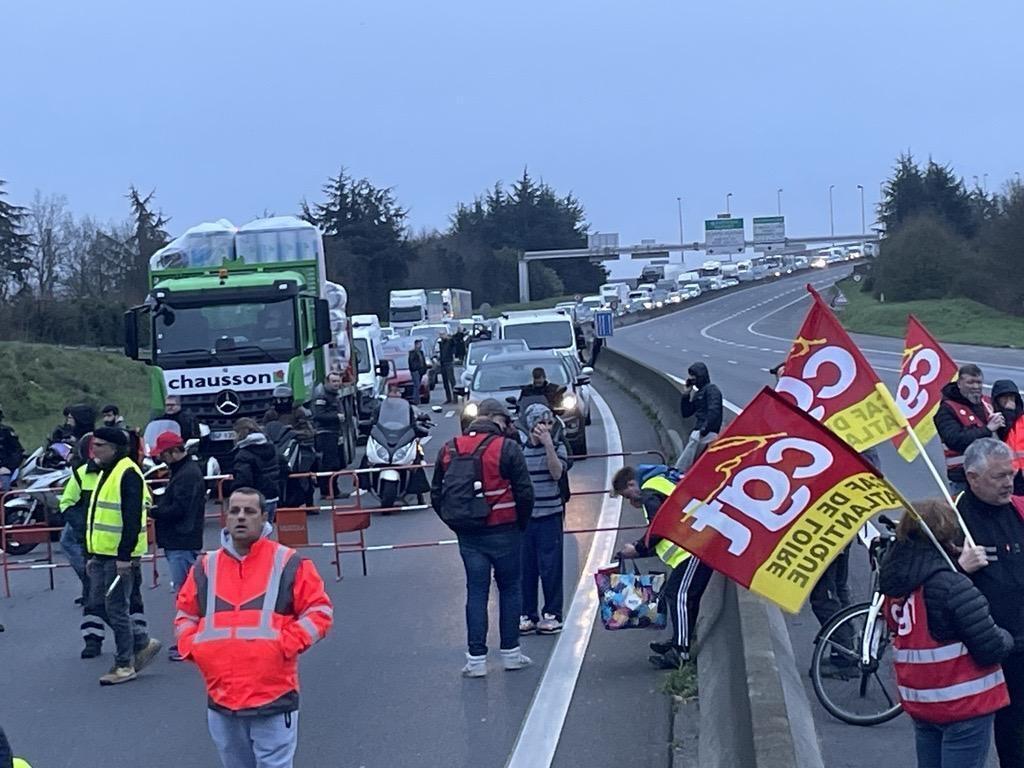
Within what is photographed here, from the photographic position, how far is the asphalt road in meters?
7.80

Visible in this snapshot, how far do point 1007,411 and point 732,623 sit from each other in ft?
13.9

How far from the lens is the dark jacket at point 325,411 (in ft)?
68.7

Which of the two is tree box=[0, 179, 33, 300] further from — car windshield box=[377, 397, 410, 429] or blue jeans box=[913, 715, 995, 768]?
blue jeans box=[913, 715, 995, 768]

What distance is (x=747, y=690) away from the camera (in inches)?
241

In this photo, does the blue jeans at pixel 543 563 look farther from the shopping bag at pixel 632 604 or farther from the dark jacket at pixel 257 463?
the dark jacket at pixel 257 463

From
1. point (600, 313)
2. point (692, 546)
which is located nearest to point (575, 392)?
point (692, 546)

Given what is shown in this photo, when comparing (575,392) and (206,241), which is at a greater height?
(206,241)

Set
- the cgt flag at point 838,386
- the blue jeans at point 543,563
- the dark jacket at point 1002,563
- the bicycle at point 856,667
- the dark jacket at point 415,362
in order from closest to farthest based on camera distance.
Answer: the dark jacket at point 1002,563, the cgt flag at point 838,386, the bicycle at point 856,667, the blue jeans at point 543,563, the dark jacket at point 415,362

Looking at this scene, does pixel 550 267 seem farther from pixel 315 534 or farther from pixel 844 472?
pixel 844 472

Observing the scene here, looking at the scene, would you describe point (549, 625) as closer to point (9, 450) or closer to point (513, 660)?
point (513, 660)

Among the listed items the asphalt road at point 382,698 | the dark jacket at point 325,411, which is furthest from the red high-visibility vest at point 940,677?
the dark jacket at point 325,411

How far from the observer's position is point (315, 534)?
1639 centimetres

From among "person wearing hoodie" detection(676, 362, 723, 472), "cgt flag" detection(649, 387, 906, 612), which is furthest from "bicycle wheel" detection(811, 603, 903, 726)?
"person wearing hoodie" detection(676, 362, 723, 472)

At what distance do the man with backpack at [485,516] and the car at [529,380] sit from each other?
12.8 m
